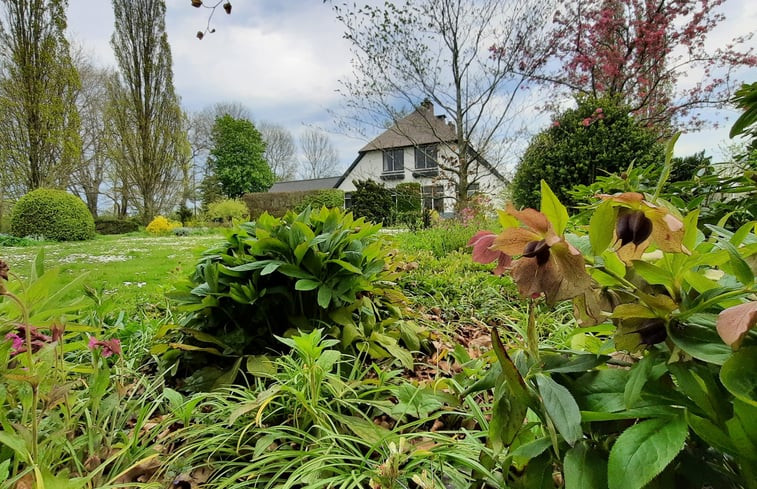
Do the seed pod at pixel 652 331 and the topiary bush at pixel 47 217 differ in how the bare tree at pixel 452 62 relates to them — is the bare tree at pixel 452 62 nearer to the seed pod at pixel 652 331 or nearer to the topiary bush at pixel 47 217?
the seed pod at pixel 652 331

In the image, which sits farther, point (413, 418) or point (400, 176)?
point (400, 176)

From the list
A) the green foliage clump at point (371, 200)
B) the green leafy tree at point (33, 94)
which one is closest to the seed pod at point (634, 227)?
the green foliage clump at point (371, 200)

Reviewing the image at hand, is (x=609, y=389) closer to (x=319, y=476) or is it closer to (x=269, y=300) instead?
(x=319, y=476)

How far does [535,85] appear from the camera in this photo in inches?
272

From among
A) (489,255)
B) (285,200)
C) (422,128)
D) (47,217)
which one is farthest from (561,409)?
(285,200)

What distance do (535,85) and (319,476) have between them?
7.79 metres

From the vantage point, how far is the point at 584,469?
322 millimetres

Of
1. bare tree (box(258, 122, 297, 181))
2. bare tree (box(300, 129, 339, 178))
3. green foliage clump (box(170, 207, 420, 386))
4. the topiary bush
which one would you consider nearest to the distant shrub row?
the topiary bush

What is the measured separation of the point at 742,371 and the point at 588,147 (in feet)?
16.4

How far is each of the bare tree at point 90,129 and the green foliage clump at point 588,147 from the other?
14.7m

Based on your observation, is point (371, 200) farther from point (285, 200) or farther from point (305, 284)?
point (305, 284)

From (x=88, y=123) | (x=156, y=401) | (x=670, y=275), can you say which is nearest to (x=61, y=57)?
(x=88, y=123)

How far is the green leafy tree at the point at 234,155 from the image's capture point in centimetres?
2458

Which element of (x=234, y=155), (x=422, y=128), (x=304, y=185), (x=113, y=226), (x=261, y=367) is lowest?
(x=261, y=367)
